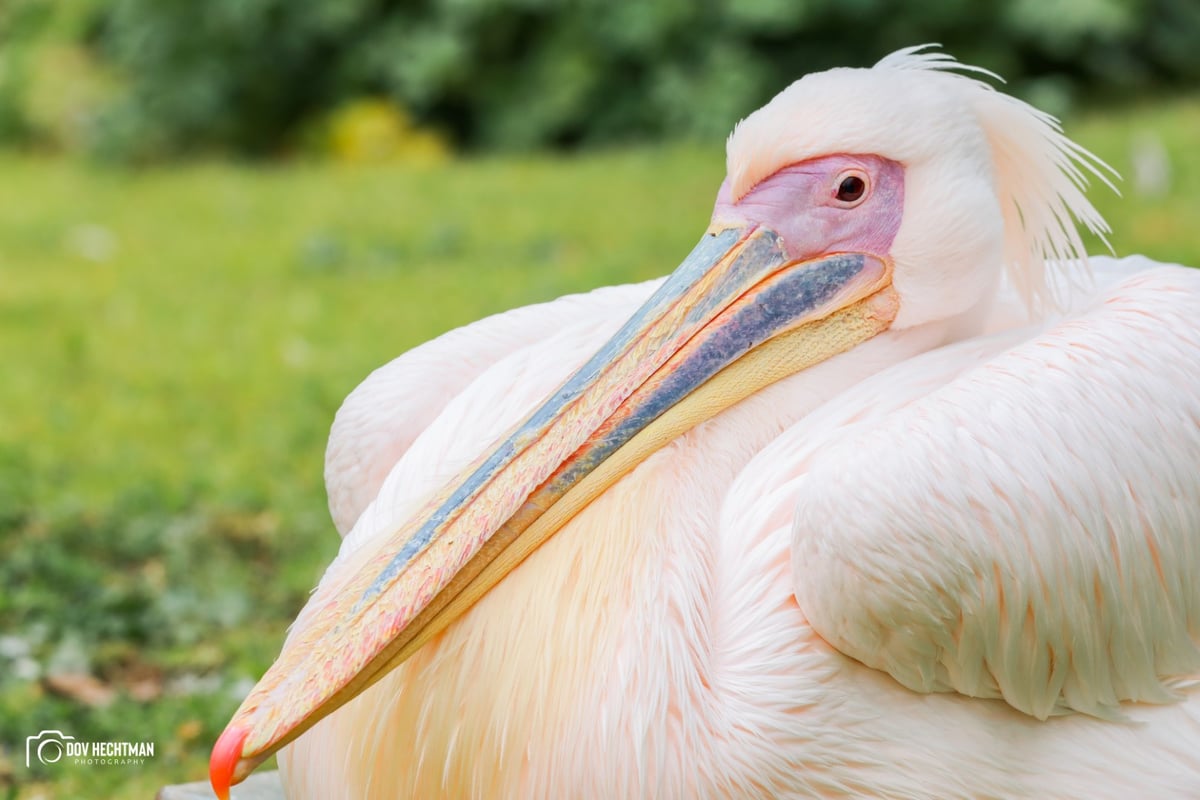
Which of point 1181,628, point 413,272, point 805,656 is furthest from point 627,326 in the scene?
point 413,272

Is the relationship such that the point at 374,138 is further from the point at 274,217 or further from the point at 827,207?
the point at 827,207

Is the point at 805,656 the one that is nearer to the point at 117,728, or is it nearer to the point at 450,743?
the point at 450,743

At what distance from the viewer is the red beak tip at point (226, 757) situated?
2137 mm

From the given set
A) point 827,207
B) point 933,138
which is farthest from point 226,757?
point 933,138

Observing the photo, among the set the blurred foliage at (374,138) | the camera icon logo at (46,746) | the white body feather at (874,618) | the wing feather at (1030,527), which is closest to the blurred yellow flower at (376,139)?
the blurred foliage at (374,138)

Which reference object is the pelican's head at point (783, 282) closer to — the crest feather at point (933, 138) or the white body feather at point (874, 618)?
the crest feather at point (933, 138)

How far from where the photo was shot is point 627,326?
2.49 m

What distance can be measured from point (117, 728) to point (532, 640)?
1.66m

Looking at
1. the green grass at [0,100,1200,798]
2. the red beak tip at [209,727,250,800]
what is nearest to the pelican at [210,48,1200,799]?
A: the red beak tip at [209,727,250,800]

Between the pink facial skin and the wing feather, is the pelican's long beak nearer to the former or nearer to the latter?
the pink facial skin

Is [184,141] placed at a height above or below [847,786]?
above

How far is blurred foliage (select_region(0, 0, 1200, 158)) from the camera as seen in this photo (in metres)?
8.98

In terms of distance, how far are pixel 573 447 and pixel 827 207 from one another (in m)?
0.59

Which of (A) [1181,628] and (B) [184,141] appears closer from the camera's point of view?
(A) [1181,628]
